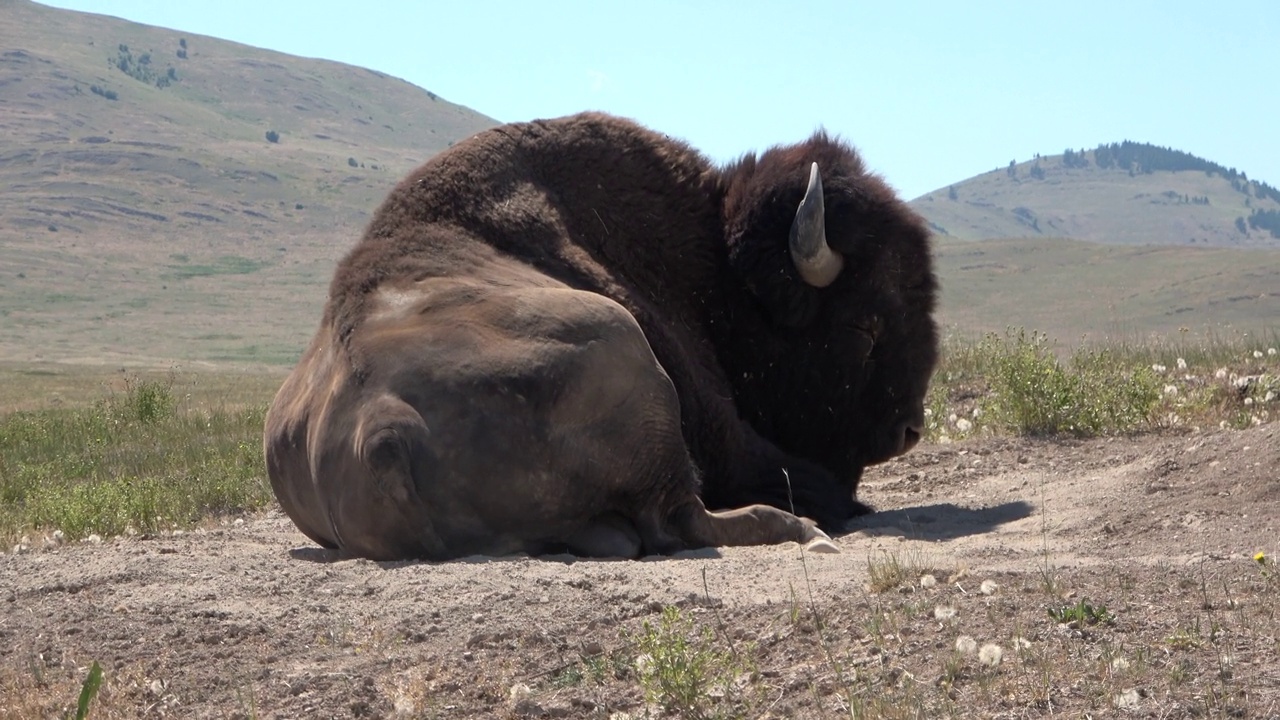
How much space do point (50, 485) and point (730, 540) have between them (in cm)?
571

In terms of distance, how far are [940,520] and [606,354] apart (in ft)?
6.59

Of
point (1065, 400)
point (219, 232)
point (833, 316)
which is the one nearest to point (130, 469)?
point (833, 316)

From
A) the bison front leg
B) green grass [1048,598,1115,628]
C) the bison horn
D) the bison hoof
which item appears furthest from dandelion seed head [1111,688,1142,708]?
the bison horn

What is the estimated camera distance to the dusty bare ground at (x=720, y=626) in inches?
132

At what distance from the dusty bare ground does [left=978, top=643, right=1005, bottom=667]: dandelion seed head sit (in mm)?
17

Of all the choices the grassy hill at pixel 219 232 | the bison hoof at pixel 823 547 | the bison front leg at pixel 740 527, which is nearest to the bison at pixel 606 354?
the bison front leg at pixel 740 527

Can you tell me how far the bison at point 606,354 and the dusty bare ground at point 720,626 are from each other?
0.35 metres

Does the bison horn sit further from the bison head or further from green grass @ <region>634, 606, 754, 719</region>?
green grass @ <region>634, 606, 754, 719</region>

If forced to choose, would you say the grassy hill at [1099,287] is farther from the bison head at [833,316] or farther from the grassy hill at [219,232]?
the bison head at [833,316]

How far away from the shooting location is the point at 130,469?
10656 mm

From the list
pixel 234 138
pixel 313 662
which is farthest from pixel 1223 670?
pixel 234 138

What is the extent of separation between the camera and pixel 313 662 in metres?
4.10

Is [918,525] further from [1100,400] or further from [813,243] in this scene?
[1100,400]

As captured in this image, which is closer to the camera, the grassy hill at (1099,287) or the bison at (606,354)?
the bison at (606,354)
